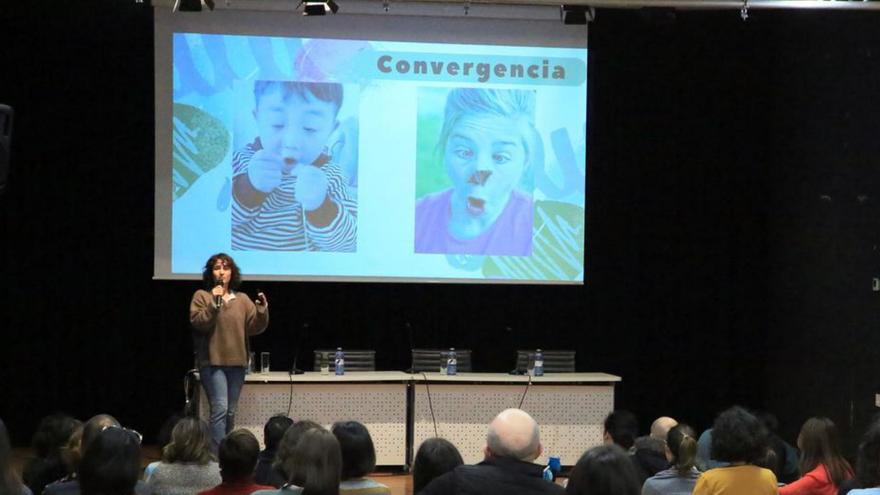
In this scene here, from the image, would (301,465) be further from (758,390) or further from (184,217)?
(758,390)

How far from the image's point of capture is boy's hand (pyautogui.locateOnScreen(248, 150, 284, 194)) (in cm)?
827

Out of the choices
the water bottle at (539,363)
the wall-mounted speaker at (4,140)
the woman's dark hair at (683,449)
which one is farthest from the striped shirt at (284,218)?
the woman's dark hair at (683,449)

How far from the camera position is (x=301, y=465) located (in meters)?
3.38

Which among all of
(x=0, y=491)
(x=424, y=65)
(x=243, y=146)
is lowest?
(x=0, y=491)

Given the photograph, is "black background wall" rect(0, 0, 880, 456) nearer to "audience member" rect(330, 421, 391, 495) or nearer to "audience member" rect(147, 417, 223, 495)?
"audience member" rect(147, 417, 223, 495)

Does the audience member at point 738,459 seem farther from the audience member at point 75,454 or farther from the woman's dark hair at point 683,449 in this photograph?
the audience member at point 75,454

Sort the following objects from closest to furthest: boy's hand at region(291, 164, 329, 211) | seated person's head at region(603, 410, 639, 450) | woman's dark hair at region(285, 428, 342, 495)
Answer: woman's dark hair at region(285, 428, 342, 495)
seated person's head at region(603, 410, 639, 450)
boy's hand at region(291, 164, 329, 211)

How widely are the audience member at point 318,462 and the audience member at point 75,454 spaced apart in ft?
1.84

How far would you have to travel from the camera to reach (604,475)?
307 centimetres

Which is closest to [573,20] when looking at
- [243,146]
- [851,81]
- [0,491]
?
[851,81]

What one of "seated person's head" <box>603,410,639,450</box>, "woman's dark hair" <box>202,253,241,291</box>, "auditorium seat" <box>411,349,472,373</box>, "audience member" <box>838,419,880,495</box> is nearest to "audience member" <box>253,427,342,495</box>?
"audience member" <box>838,419,880,495</box>

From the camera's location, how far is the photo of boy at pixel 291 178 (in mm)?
8266

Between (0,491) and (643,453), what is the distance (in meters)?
2.73

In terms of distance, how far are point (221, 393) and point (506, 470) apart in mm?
4467
